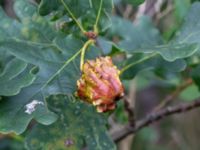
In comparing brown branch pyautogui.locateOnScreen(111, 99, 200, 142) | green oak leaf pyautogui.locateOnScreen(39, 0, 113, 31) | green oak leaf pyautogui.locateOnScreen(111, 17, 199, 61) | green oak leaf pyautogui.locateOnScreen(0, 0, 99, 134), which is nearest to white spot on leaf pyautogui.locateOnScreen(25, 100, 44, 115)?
green oak leaf pyautogui.locateOnScreen(0, 0, 99, 134)

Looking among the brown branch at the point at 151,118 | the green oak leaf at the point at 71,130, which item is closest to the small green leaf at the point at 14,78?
the green oak leaf at the point at 71,130

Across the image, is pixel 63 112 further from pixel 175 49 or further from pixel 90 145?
pixel 175 49

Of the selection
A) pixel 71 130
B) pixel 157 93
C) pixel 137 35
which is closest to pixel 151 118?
pixel 137 35

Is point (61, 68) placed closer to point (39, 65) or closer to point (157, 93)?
point (39, 65)

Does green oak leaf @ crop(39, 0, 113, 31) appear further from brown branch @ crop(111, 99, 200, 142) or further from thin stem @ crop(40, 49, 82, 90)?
brown branch @ crop(111, 99, 200, 142)

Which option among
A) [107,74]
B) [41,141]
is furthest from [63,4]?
[41,141]
